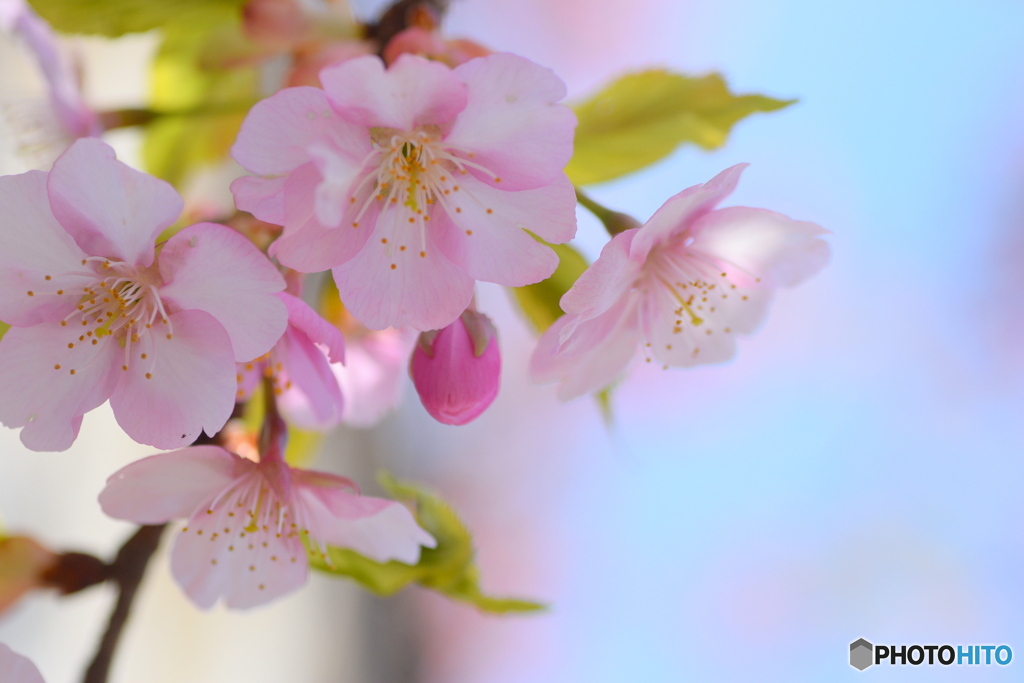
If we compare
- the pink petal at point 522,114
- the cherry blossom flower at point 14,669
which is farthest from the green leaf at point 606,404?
the cherry blossom flower at point 14,669

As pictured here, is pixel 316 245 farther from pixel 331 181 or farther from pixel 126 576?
pixel 126 576

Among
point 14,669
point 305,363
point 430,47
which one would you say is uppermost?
point 430,47

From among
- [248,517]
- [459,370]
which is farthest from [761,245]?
[248,517]

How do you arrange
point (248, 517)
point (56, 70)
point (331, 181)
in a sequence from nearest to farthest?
1. point (331, 181)
2. point (248, 517)
3. point (56, 70)

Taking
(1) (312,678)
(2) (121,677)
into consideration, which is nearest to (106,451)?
(2) (121,677)

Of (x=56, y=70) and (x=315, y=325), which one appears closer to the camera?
(x=315, y=325)

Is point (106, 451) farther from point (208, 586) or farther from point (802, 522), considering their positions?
point (802, 522)

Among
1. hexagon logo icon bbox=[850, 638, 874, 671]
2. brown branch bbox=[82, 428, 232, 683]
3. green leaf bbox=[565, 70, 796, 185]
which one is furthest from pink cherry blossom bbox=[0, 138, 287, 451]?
hexagon logo icon bbox=[850, 638, 874, 671]
